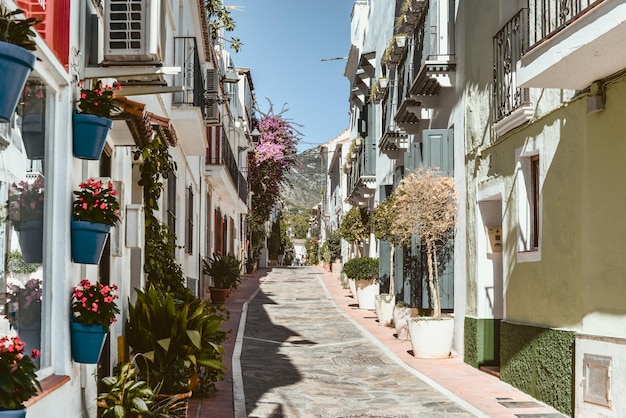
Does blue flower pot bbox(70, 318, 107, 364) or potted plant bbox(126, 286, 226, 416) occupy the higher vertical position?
blue flower pot bbox(70, 318, 107, 364)

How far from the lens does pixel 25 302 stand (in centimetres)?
Result: 540

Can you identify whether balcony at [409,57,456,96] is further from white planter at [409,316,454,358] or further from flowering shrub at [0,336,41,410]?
flowering shrub at [0,336,41,410]

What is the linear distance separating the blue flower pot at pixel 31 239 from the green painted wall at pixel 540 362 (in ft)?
20.0

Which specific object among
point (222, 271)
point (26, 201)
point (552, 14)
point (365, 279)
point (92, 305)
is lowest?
point (365, 279)

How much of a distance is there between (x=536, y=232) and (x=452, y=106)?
476 centimetres

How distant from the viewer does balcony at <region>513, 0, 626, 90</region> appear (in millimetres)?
7363

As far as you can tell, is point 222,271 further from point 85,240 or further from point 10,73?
point 10,73

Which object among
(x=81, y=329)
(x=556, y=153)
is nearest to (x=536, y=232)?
(x=556, y=153)

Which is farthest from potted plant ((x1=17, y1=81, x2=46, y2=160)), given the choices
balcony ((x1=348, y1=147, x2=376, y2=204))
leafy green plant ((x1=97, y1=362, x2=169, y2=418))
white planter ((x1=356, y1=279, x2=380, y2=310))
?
balcony ((x1=348, y1=147, x2=376, y2=204))

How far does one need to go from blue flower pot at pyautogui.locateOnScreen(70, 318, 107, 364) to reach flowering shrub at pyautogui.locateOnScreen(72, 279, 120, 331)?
0.12ft

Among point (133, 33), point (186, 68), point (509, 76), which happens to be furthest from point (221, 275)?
point (133, 33)

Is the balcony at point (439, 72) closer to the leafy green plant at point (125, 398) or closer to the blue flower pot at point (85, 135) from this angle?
the leafy green plant at point (125, 398)

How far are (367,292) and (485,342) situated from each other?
1071 cm

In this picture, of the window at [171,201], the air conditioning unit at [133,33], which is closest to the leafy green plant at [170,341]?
the air conditioning unit at [133,33]
